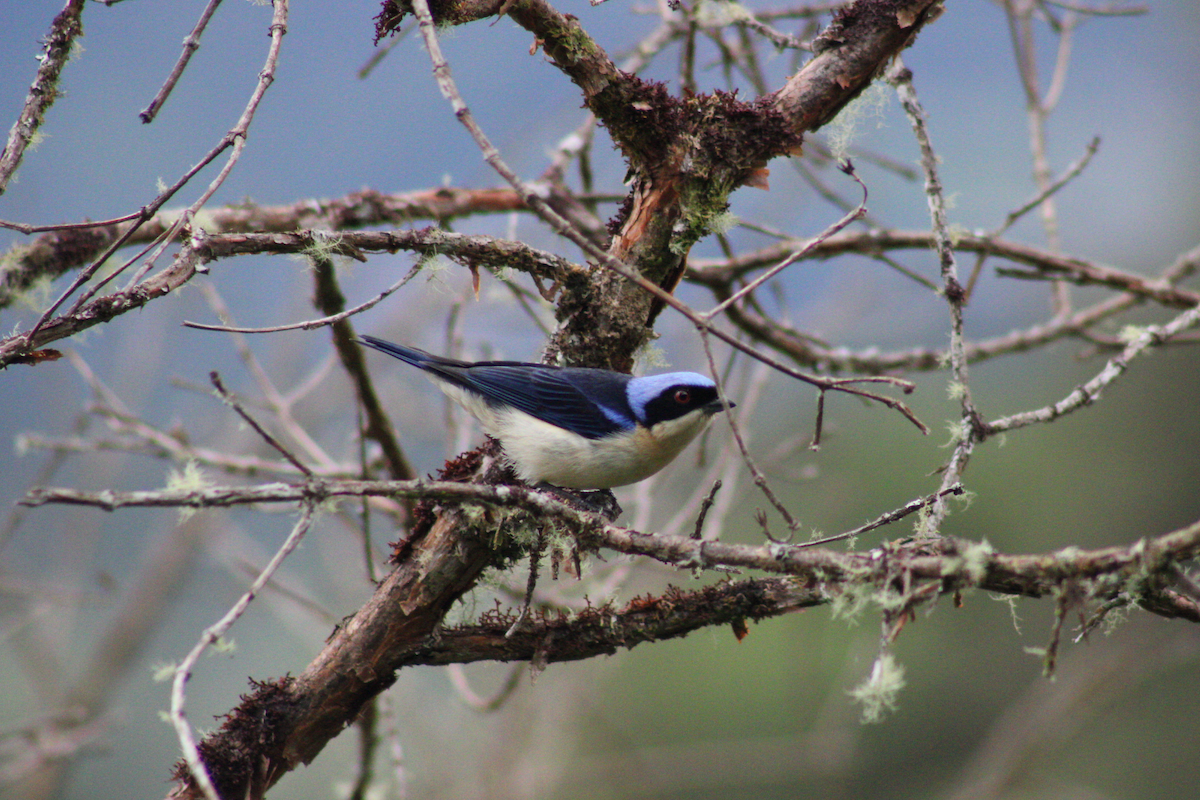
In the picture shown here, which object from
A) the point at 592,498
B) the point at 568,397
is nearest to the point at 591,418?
the point at 568,397

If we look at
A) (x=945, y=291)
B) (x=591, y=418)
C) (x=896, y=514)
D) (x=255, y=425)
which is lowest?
(x=255, y=425)

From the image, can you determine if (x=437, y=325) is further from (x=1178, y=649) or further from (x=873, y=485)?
(x=1178, y=649)

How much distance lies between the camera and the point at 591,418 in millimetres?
3312

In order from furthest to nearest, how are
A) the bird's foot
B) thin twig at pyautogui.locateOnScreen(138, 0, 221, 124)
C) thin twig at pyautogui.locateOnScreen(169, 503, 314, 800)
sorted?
the bird's foot
thin twig at pyautogui.locateOnScreen(138, 0, 221, 124)
thin twig at pyautogui.locateOnScreen(169, 503, 314, 800)

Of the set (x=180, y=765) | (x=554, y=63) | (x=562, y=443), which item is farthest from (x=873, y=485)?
(x=180, y=765)

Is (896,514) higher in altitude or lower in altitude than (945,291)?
lower

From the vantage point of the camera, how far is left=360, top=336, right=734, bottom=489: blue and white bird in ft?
10.5

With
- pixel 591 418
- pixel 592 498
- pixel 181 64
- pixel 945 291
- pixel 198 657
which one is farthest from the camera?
pixel 592 498

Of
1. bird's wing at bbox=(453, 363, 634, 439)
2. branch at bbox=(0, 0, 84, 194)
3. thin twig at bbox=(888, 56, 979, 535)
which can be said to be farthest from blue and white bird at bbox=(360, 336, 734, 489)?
branch at bbox=(0, 0, 84, 194)

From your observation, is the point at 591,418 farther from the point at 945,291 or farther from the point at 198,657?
the point at 198,657

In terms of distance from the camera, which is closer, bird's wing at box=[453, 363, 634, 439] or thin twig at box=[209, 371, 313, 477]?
thin twig at box=[209, 371, 313, 477]

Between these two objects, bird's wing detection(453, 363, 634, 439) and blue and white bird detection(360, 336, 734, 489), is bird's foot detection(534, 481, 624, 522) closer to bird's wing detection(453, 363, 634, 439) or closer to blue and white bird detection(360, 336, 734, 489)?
blue and white bird detection(360, 336, 734, 489)

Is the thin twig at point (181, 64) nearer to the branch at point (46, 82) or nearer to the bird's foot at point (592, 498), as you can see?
the branch at point (46, 82)

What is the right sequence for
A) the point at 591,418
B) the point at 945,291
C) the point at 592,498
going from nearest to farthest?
the point at 945,291 < the point at 591,418 < the point at 592,498
